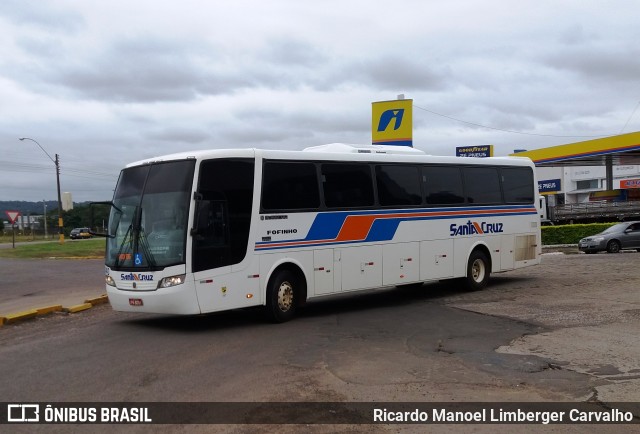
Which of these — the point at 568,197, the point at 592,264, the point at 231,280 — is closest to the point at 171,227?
the point at 231,280

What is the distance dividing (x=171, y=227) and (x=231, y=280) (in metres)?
1.37

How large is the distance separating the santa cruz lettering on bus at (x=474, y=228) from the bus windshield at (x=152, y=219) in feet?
23.4

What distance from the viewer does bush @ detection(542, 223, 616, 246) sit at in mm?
35562

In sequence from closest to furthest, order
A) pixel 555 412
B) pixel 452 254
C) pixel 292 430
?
pixel 292 430
pixel 555 412
pixel 452 254

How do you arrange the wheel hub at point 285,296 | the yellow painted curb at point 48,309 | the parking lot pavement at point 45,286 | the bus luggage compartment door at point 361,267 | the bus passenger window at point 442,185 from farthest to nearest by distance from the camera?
the parking lot pavement at point 45,286 → the bus passenger window at point 442,185 → the yellow painted curb at point 48,309 → the bus luggage compartment door at point 361,267 → the wheel hub at point 285,296

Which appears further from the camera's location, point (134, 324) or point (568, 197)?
point (568, 197)

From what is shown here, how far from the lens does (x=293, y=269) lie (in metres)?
12.2

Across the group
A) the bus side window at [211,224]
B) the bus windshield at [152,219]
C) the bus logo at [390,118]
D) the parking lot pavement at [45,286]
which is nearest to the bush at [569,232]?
the bus logo at [390,118]

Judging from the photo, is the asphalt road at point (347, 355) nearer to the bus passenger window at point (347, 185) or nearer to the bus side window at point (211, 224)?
the bus side window at point (211, 224)

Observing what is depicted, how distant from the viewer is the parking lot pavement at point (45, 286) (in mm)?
15203

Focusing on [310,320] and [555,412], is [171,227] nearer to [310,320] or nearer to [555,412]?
[310,320]

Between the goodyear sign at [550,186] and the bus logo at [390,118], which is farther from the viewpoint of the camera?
the goodyear sign at [550,186]

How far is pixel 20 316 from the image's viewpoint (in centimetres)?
1250

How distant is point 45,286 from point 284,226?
420 inches
